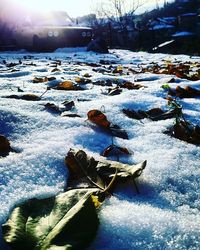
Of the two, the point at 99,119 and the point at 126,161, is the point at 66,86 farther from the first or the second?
the point at 126,161

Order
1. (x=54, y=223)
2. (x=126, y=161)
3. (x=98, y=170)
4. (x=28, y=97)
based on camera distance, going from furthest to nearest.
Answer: (x=28, y=97) < (x=126, y=161) < (x=98, y=170) < (x=54, y=223)

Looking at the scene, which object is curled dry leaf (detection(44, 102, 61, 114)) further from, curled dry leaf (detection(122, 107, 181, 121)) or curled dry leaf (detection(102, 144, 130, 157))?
curled dry leaf (detection(102, 144, 130, 157))

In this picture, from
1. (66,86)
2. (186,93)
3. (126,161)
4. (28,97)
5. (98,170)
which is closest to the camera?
(98,170)

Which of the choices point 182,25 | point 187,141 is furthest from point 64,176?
point 182,25

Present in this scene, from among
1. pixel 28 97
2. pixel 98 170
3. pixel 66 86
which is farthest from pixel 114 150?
pixel 66 86

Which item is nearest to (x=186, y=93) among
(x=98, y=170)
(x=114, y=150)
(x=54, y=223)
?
(x=114, y=150)

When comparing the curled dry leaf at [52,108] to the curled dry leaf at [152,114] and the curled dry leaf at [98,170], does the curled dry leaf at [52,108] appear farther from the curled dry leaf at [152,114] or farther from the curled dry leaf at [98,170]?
the curled dry leaf at [98,170]

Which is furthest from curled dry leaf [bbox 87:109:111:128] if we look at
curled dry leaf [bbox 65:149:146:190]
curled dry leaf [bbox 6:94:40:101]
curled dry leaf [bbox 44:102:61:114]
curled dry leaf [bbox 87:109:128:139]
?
curled dry leaf [bbox 6:94:40:101]

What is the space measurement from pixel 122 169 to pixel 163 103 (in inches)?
42.4

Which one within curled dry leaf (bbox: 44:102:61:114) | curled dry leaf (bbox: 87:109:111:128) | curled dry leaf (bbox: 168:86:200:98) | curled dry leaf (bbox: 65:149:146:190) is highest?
curled dry leaf (bbox: 44:102:61:114)

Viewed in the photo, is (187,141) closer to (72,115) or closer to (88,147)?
(88,147)

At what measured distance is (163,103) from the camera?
1.96 meters

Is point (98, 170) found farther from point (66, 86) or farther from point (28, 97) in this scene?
point (66, 86)

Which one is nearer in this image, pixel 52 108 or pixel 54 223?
pixel 54 223
